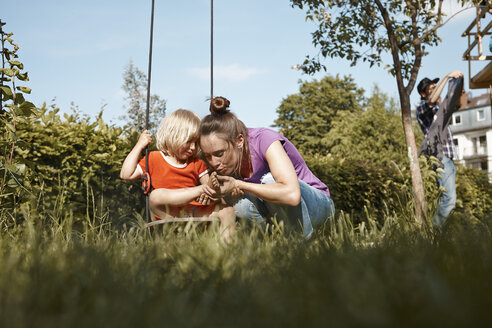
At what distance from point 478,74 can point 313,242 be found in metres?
6.85

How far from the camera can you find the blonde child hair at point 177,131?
127 inches

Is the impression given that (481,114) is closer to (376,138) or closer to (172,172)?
(376,138)

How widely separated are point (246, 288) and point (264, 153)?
1.73 m

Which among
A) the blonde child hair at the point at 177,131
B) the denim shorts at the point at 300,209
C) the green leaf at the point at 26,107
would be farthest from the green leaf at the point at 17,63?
the denim shorts at the point at 300,209

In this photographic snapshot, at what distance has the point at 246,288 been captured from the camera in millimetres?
1047

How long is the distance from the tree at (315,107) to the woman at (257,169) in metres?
29.5

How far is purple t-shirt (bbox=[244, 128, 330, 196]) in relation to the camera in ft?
9.05

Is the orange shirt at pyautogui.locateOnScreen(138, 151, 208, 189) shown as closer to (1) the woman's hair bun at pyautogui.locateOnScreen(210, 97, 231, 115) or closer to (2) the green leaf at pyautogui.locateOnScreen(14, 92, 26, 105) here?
(1) the woman's hair bun at pyautogui.locateOnScreen(210, 97, 231, 115)

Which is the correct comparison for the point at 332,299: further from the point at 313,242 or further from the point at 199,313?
the point at 313,242

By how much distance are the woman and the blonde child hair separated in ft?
1.51

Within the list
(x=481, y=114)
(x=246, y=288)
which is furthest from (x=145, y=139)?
(x=481, y=114)

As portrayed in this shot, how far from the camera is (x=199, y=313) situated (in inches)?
32.2

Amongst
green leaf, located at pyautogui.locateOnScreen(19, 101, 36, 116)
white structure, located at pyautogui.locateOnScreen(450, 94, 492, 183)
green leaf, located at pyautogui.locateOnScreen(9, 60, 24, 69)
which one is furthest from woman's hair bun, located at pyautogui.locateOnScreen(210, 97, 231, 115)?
white structure, located at pyautogui.locateOnScreen(450, 94, 492, 183)

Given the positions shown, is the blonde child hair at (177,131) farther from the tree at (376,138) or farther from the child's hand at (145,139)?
the tree at (376,138)
